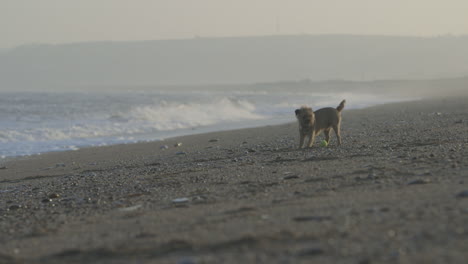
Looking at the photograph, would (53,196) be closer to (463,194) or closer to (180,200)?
(180,200)

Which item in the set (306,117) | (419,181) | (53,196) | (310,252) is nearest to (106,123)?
(306,117)

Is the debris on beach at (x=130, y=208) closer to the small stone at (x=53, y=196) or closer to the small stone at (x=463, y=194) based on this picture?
the small stone at (x=53, y=196)

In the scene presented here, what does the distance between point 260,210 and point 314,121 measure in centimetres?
553

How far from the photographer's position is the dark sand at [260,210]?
3.44 m

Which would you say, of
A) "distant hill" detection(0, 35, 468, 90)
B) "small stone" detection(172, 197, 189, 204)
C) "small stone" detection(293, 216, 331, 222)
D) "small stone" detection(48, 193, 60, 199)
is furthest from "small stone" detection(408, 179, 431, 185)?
"distant hill" detection(0, 35, 468, 90)

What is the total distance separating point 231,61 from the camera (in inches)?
5340

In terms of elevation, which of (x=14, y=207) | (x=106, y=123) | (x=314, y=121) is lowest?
(x=14, y=207)

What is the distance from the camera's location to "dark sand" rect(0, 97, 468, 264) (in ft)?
11.3

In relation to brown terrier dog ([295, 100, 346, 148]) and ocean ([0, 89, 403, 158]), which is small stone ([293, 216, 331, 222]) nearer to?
brown terrier dog ([295, 100, 346, 148])

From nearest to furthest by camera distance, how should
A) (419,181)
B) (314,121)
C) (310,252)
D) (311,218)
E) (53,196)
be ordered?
(310,252) < (311,218) < (419,181) < (53,196) < (314,121)

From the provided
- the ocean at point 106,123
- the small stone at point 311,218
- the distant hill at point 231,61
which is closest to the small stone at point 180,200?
the small stone at point 311,218

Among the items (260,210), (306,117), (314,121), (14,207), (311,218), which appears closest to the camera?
(311,218)

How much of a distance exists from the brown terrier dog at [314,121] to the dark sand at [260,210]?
0.62 meters

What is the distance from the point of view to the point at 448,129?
438 inches
